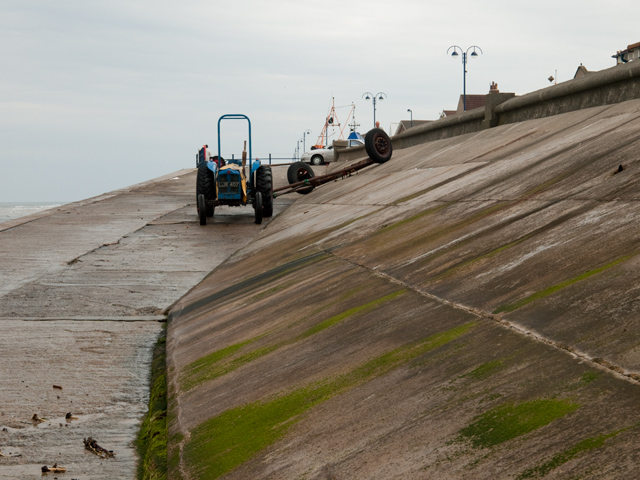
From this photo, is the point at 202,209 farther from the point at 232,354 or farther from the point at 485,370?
the point at 485,370

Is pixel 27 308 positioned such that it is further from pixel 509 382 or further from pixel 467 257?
pixel 509 382

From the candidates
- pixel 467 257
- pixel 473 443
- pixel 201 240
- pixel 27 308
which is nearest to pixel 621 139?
pixel 467 257

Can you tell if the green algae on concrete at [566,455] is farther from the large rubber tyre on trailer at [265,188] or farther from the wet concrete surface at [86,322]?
the large rubber tyre on trailer at [265,188]

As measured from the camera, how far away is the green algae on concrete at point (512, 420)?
3197 mm

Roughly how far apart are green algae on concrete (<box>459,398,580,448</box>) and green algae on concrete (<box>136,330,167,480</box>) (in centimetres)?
180

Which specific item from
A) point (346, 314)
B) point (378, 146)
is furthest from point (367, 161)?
point (346, 314)

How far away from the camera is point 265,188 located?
18578 millimetres

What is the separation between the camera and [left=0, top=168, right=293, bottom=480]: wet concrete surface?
192 inches

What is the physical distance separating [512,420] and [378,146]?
2103 cm

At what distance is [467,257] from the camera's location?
6.15 metres

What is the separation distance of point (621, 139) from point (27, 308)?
705 cm

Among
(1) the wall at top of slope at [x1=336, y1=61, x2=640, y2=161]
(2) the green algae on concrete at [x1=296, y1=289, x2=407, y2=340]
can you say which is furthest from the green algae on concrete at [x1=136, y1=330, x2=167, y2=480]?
(1) the wall at top of slope at [x1=336, y1=61, x2=640, y2=161]

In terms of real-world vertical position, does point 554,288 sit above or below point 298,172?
above

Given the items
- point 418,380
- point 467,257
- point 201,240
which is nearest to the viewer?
point 418,380
